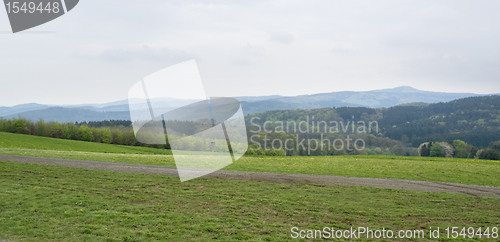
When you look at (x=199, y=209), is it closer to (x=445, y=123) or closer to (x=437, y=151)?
(x=437, y=151)

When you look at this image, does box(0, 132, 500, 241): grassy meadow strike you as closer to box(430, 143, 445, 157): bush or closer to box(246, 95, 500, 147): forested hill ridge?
box(430, 143, 445, 157): bush

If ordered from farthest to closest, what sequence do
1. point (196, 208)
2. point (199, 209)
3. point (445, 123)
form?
1. point (445, 123)
2. point (196, 208)
3. point (199, 209)

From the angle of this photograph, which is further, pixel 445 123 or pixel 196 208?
pixel 445 123

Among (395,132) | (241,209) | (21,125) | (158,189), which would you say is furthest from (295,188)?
(395,132)

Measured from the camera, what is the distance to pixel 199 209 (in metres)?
12.4

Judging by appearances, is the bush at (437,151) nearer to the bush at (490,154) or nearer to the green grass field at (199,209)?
the bush at (490,154)

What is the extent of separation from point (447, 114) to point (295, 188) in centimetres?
21736

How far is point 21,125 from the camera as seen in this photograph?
236 ft

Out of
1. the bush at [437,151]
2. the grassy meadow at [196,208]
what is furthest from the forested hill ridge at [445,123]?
the grassy meadow at [196,208]

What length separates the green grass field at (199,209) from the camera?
9.48 metres

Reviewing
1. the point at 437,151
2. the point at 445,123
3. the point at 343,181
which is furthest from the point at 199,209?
the point at 445,123

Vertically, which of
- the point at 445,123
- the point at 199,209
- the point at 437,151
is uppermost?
the point at 199,209

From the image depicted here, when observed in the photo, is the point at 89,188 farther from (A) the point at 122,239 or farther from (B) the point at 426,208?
(B) the point at 426,208

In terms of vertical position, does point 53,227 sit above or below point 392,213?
above
